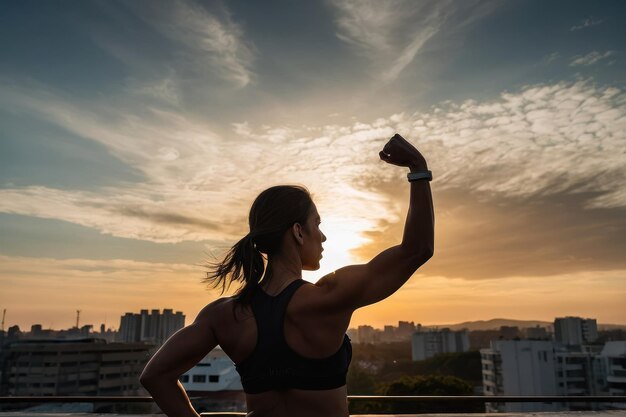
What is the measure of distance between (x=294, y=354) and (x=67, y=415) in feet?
17.2

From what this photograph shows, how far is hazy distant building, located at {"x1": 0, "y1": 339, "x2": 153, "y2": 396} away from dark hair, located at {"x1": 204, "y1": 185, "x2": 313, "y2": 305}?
2591 inches

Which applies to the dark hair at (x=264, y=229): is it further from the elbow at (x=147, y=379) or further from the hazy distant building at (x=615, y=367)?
the hazy distant building at (x=615, y=367)

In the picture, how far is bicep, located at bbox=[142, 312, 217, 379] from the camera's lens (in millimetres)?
1383

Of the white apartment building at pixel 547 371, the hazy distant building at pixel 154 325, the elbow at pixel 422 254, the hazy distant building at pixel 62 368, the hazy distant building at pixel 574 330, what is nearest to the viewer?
the elbow at pixel 422 254

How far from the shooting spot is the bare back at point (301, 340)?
133 cm

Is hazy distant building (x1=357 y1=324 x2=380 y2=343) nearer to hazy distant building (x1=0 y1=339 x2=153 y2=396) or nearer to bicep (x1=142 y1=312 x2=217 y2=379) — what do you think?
hazy distant building (x1=0 y1=339 x2=153 y2=396)

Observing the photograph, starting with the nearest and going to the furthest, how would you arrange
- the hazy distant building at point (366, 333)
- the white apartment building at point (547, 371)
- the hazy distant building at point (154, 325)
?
the white apartment building at point (547, 371) → the hazy distant building at point (154, 325) → the hazy distant building at point (366, 333)

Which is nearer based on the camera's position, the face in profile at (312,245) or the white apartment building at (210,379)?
the face in profile at (312,245)

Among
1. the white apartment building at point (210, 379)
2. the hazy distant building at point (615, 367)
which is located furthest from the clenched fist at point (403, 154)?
the hazy distant building at point (615, 367)

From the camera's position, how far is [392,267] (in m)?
1.23

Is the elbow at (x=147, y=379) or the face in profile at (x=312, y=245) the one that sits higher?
the face in profile at (x=312, y=245)

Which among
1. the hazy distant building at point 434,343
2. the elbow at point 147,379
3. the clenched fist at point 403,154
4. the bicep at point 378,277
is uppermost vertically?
the clenched fist at point 403,154

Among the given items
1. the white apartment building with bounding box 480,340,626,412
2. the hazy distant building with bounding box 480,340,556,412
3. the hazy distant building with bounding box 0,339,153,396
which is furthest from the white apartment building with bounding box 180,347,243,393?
the white apartment building with bounding box 480,340,626,412

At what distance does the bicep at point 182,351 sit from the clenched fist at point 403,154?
0.78 metres
